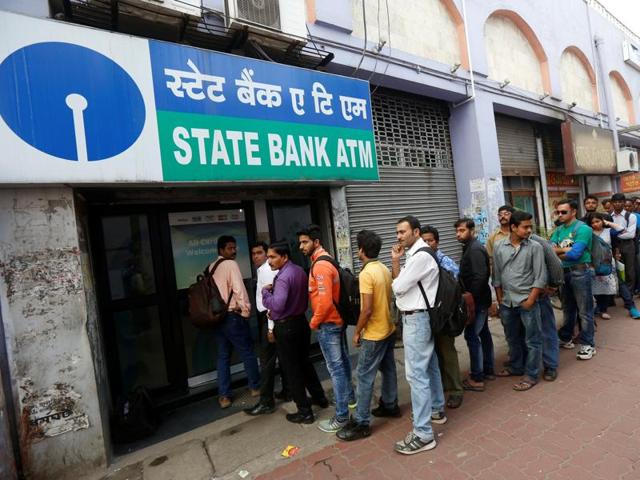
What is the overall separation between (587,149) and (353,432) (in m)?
9.73

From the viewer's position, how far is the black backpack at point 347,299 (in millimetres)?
3145

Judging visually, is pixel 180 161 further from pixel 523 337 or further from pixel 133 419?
pixel 523 337

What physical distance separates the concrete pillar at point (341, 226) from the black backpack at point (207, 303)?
181 centimetres

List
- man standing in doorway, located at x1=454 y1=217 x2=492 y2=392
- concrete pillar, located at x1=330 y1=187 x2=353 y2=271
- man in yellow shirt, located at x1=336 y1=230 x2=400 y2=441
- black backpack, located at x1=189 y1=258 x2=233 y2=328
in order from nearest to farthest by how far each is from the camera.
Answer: man in yellow shirt, located at x1=336 y1=230 x2=400 y2=441
man standing in doorway, located at x1=454 y1=217 x2=492 y2=392
black backpack, located at x1=189 y1=258 x2=233 y2=328
concrete pillar, located at x1=330 y1=187 x2=353 y2=271

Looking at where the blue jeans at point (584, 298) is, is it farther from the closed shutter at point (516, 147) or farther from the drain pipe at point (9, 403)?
the drain pipe at point (9, 403)

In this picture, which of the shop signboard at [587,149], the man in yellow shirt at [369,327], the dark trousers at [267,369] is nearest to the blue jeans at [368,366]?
the man in yellow shirt at [369,327]

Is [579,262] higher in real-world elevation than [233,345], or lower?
higher

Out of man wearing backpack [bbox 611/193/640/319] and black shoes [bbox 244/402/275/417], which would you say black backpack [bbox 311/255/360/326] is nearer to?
black shoes [bbox 244/402/275/417]

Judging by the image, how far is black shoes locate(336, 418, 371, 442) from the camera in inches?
120

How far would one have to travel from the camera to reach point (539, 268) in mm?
3469

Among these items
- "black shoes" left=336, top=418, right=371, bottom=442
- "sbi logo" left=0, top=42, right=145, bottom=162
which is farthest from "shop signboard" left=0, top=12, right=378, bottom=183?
"black shoes" left=336, top=418, right=371, bottom=442

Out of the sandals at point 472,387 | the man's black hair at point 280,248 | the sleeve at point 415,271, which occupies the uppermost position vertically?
the man's black hair at point 280,248

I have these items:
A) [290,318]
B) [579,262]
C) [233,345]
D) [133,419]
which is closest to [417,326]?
[290,318]

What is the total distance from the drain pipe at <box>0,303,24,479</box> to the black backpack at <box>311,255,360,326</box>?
2.51 meters
